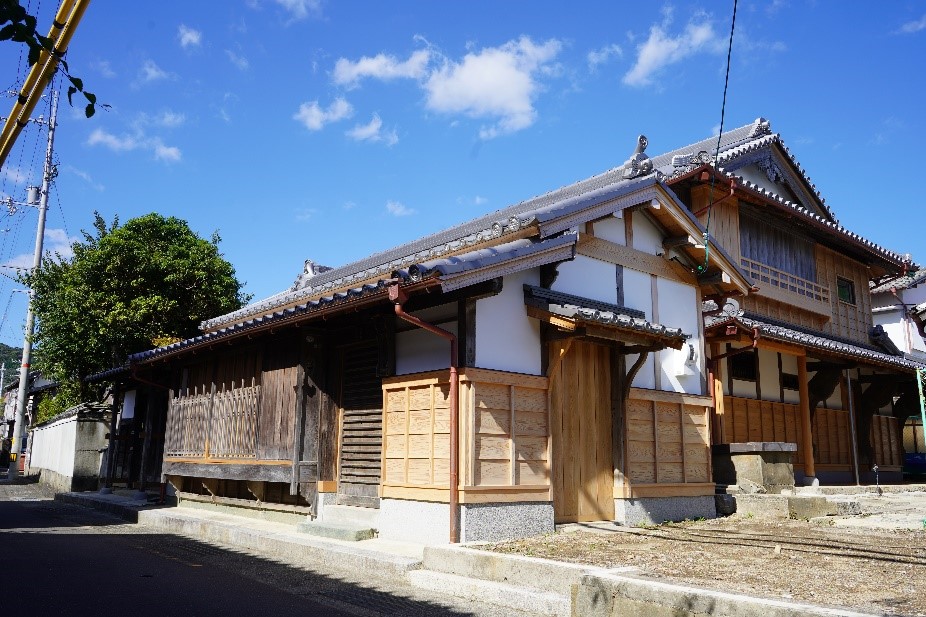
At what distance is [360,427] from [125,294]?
13823 mm

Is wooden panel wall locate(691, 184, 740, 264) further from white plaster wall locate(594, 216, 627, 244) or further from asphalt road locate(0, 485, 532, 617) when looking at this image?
asphalt road locate(0, 485, 532, 617)

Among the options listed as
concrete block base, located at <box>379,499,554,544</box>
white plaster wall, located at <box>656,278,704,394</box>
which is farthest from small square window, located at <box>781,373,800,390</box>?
concrete block base, located at <box>379,499,554,544</box>

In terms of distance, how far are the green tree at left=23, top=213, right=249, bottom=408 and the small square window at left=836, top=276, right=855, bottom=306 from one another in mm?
18418

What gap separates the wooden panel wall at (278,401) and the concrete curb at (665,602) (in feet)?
20.6

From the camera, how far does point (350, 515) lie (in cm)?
1002

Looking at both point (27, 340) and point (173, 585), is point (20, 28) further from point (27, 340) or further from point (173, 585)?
point (27, 340)

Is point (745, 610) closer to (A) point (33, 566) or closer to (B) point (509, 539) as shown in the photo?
(B) point (509, 539)

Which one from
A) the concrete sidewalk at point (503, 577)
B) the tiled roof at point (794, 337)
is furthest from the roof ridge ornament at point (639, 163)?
the concrete sidewalk at point (503, 577)

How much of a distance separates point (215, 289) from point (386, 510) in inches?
575

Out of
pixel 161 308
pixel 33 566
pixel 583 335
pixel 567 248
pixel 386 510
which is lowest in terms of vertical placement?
pixel 33 566

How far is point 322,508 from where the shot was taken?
10.4m

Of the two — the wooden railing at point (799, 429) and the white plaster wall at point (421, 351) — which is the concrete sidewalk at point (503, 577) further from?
the wooden railing at point (799, 429)

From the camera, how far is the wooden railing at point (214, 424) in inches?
466

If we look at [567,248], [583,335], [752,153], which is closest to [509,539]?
[583,335]
